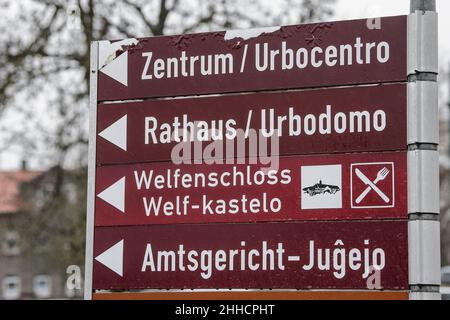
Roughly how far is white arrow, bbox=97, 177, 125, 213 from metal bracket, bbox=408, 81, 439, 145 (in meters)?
1.48

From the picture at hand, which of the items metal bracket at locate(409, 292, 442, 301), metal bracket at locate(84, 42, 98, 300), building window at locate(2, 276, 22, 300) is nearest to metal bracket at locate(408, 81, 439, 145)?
metal bracket at locate(409, 292, 442, 301)

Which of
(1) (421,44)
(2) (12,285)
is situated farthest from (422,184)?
(2) (12,285)

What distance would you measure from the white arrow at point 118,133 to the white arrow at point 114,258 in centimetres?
51

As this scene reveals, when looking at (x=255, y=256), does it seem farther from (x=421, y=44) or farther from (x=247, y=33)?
(x=421, y=44)

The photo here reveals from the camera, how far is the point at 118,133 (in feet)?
16.6

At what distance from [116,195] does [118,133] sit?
32cm

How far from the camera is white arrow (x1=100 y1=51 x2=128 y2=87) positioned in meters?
5.13

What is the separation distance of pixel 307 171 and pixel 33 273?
212 ft

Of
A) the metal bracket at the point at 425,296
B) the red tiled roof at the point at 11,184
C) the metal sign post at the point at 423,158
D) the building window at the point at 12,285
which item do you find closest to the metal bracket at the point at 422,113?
the metal sign post at the point at 423,158

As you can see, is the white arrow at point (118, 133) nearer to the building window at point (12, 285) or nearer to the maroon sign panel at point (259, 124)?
the maroon sign panel at point (259, 124)

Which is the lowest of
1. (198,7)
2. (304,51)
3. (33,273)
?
(33,273)

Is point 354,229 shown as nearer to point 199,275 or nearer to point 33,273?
point 199,275
